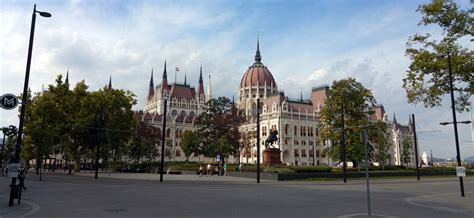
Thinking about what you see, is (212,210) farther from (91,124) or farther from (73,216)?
(91,124)

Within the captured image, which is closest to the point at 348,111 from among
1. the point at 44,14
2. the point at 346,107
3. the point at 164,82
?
the point at 346,107

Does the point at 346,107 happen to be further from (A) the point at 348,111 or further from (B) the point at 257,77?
(B) the point at 257,77

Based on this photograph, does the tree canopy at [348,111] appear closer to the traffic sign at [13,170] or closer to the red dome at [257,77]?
the traffic sign at [13,170]

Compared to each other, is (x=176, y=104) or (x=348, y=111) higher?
(x=176, y=104)

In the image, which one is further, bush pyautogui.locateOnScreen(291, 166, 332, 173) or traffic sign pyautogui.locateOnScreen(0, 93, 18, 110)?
bush pyautogui.locateOnScreen(291, 166, 332, 173)

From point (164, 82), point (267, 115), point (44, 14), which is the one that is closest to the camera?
point (44, 14)

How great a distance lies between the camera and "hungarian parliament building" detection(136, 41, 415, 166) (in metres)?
117

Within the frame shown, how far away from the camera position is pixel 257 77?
159 m

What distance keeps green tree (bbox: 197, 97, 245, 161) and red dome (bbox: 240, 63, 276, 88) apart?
93.0 meters

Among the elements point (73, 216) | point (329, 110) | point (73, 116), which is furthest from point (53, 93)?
point (73, 216)

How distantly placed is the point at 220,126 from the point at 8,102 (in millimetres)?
48779

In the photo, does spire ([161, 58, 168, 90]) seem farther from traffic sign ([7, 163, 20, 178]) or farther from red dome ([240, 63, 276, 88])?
traffic sign ([7, 163, 20, 178])

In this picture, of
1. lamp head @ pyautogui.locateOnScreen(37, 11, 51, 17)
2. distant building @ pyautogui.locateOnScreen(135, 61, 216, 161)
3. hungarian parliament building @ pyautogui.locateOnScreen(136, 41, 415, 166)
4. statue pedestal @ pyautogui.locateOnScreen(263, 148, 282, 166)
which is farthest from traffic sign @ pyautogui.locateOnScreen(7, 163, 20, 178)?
distant building @ pyautogui.locateOnScreen(135, 61, 216, 161)

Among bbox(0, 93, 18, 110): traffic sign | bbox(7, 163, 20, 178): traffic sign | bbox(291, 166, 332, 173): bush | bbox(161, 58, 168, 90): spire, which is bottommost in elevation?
bbox(291, 166, 332, 173): bush
